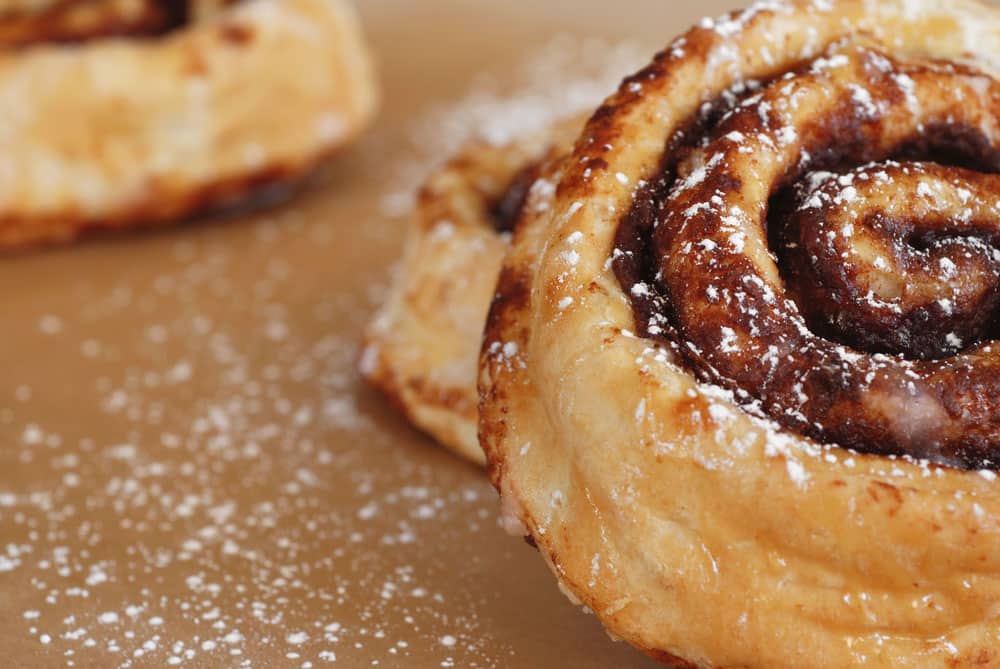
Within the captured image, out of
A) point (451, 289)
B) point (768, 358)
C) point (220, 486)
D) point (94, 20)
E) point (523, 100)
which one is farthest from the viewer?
point (523, 100)

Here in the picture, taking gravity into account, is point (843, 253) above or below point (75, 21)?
above

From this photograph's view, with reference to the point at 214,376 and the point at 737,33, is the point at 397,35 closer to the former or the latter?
the point at 214,376

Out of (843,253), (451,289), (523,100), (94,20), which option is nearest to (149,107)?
(94,20)

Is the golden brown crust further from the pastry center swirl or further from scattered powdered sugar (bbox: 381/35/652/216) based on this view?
the pastry center swirl

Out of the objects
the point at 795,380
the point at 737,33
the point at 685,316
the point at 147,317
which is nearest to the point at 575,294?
the point at 685,316

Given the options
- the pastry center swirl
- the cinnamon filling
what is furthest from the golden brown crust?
→ the pastry center swirl

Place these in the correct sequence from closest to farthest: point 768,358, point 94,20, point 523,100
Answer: point 768,358
point 94,20
point 523,100

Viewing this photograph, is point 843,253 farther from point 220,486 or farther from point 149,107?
point 149,107
